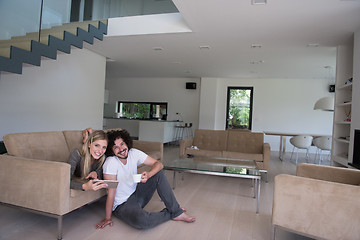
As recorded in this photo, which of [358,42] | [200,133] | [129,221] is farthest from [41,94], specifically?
[358,42]

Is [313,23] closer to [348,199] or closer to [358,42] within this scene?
[358,42]

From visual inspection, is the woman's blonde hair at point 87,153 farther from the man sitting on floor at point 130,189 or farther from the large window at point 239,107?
the large window at point 239,107

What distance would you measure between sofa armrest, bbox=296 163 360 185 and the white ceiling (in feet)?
7.46

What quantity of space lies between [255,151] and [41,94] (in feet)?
15.2

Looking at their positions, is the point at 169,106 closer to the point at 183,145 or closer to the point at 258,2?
the point at 183,145

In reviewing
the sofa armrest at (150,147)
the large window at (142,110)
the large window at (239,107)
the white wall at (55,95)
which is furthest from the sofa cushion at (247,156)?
the large window at (142,110)

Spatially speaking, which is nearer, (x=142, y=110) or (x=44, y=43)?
(x=44, y=43)

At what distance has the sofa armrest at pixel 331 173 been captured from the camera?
2.23 meters

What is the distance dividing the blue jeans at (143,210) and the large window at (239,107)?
24.4 feet

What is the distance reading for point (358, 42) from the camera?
4004 millimetres

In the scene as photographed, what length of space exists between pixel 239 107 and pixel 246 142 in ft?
15.3

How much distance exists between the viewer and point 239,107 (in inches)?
369

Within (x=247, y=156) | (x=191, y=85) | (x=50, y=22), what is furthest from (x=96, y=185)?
(x=191, y=85)

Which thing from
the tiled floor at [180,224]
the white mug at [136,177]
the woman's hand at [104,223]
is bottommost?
the tiled floor at [180,224]
